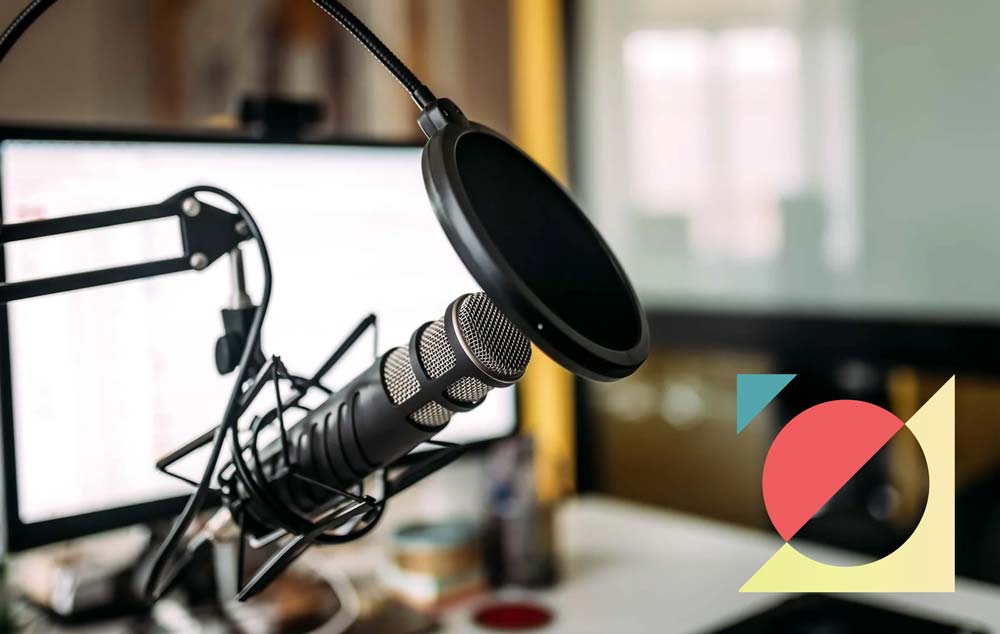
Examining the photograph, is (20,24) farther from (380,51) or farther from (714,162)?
(714,162)

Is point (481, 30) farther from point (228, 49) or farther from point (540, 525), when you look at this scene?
point (540, 525)

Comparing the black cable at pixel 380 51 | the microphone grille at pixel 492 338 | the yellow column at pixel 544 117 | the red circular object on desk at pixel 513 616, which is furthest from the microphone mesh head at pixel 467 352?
the yellow column at pixel 544 117

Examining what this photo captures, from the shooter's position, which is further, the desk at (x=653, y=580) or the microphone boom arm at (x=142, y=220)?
the desk at (x=653, y=580)

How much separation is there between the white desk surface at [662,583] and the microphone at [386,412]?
0.34 metres

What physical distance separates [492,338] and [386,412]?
91 millimetres

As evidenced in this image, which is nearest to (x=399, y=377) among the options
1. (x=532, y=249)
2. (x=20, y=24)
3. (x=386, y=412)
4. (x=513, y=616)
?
(x=386, y=412)

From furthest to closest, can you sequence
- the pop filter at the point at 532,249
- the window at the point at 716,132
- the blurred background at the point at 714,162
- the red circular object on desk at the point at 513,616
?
the window at the point at 716,132, the blurred background at the point at 714,162, the red circular object on desk at the point at 513,616, the pop filter at the point at 532,249

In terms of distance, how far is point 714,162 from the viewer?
168 cm

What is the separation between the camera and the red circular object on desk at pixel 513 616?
0.88 m

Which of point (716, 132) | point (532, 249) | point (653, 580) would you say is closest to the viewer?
point (532, 249)

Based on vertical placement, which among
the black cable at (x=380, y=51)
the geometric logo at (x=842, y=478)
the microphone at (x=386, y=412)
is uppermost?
the black cable at (x=380, y=51)

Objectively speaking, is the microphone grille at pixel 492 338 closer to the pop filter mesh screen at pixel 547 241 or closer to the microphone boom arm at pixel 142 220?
the pop filter mesh screen at pixel 547 241

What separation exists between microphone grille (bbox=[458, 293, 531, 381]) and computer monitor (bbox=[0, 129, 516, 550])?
14.0 inches

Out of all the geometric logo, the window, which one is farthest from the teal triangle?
the window
